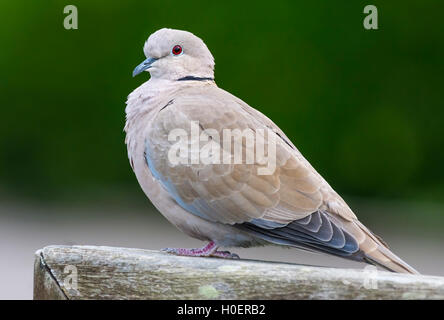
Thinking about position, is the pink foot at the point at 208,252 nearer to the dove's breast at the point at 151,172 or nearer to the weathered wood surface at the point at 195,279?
the dove's breast at the point at 151,172

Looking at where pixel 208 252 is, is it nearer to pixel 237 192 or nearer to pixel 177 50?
pixel 237 192

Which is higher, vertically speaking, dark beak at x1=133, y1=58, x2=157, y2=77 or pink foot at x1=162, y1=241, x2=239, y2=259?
dark beak at x1=133, y1=58, x2=157, y2=77

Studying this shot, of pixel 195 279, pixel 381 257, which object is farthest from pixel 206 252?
pixel 195 279

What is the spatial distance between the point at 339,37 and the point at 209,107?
86.0 inches

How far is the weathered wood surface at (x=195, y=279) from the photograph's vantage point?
7.19 feet

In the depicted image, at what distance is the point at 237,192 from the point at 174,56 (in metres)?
0.90

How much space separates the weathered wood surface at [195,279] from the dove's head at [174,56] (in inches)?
59.8

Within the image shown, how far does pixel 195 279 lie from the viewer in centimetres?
229

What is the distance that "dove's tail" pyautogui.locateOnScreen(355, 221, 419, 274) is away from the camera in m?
2.90

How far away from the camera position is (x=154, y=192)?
3391 mm

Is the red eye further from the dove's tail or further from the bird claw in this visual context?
the dove's tail

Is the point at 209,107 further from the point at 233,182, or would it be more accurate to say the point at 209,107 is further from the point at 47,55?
the point at 47,55

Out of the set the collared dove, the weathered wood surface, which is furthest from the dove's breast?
the weathered wood surface

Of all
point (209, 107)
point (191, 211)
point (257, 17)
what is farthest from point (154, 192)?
point (257, 17)
